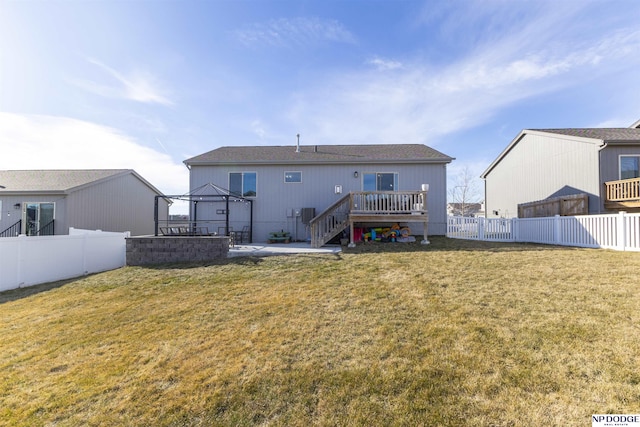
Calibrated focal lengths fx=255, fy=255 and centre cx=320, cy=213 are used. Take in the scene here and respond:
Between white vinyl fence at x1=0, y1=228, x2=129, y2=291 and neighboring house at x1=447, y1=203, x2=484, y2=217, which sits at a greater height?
neighboring house at x1=447, y1=203, x2=484, y2=217

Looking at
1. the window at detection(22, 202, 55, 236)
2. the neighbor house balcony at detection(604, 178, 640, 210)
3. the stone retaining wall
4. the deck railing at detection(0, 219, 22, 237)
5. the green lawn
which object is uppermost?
the neighbor house balcony at detection(604, 178, 640, 210)

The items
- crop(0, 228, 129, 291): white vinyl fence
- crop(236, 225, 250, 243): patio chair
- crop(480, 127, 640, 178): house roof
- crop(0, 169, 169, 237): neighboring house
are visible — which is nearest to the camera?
crop(0, 228, 129, 291): white vinyl fence

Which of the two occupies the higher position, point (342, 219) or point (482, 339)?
point (342, 219)

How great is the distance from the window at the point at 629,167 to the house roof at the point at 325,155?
7382 millimetres

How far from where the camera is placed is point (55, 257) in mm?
7016

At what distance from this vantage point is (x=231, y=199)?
38.2ft

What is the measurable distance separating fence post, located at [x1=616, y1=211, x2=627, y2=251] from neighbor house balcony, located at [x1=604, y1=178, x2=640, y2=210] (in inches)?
147

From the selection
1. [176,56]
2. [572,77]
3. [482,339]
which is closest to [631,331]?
[482,339]

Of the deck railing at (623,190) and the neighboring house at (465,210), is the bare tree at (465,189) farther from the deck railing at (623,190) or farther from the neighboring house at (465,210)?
the deck railing at (623,190)

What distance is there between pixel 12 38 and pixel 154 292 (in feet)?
28.2

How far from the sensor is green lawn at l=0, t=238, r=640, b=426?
6.74ft

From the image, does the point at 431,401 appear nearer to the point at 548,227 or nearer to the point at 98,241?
the point at 98,241

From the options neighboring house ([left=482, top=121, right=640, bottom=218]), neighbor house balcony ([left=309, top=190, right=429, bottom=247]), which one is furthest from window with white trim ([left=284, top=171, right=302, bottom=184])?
neighboring house ([left=482, top=121, right=640, bottom=218])

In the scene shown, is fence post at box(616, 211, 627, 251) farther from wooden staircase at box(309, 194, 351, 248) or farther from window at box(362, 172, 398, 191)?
wooden staircase at box(309, 194, 351, 248)
